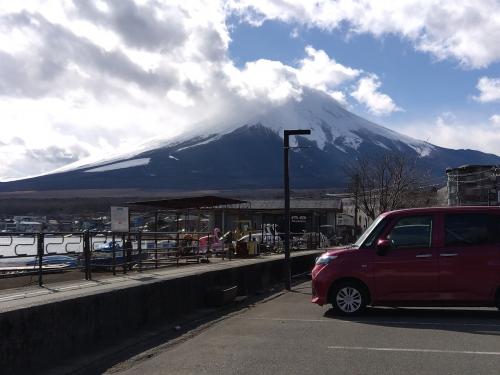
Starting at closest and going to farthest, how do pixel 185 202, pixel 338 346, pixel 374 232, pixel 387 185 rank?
pixel 338 346 < pixel 374 232 < pixel 185 202 < pixel 387 185

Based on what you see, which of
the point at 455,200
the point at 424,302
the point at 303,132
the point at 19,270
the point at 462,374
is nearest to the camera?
the point at 462,374

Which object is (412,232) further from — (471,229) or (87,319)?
(87,319)

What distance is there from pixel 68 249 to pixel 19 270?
54.9 inches

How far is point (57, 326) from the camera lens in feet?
26.2

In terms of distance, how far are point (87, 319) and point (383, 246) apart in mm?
5285

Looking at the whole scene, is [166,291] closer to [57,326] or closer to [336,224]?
[57,326]

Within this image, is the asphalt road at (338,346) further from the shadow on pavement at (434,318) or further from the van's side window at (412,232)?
the van's side window at (412,232)

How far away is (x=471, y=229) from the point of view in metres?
11.4

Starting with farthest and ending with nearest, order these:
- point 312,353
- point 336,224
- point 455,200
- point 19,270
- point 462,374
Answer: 1. point 336,224
2. point 455,200
3. point 19,270
4. point 312,353
5. point 462,374

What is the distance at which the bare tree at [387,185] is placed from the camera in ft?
141

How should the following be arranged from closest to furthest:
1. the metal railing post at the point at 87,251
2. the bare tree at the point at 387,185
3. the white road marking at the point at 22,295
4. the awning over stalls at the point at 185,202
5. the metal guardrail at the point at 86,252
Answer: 1. the white road marking at the point at 22,295
2. the metal guardrail at the point at 86,252
3. the metal railing post at the point at 87,251
4. the awning over stalls at the point at 185,202
5. the bare tree at the point at 387,185

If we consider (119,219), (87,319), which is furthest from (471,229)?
(119,219)

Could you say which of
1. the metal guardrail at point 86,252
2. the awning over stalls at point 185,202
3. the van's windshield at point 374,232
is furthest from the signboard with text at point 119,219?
the van's windshield at point 374,232

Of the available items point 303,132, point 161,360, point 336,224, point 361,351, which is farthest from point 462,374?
point 336,224
